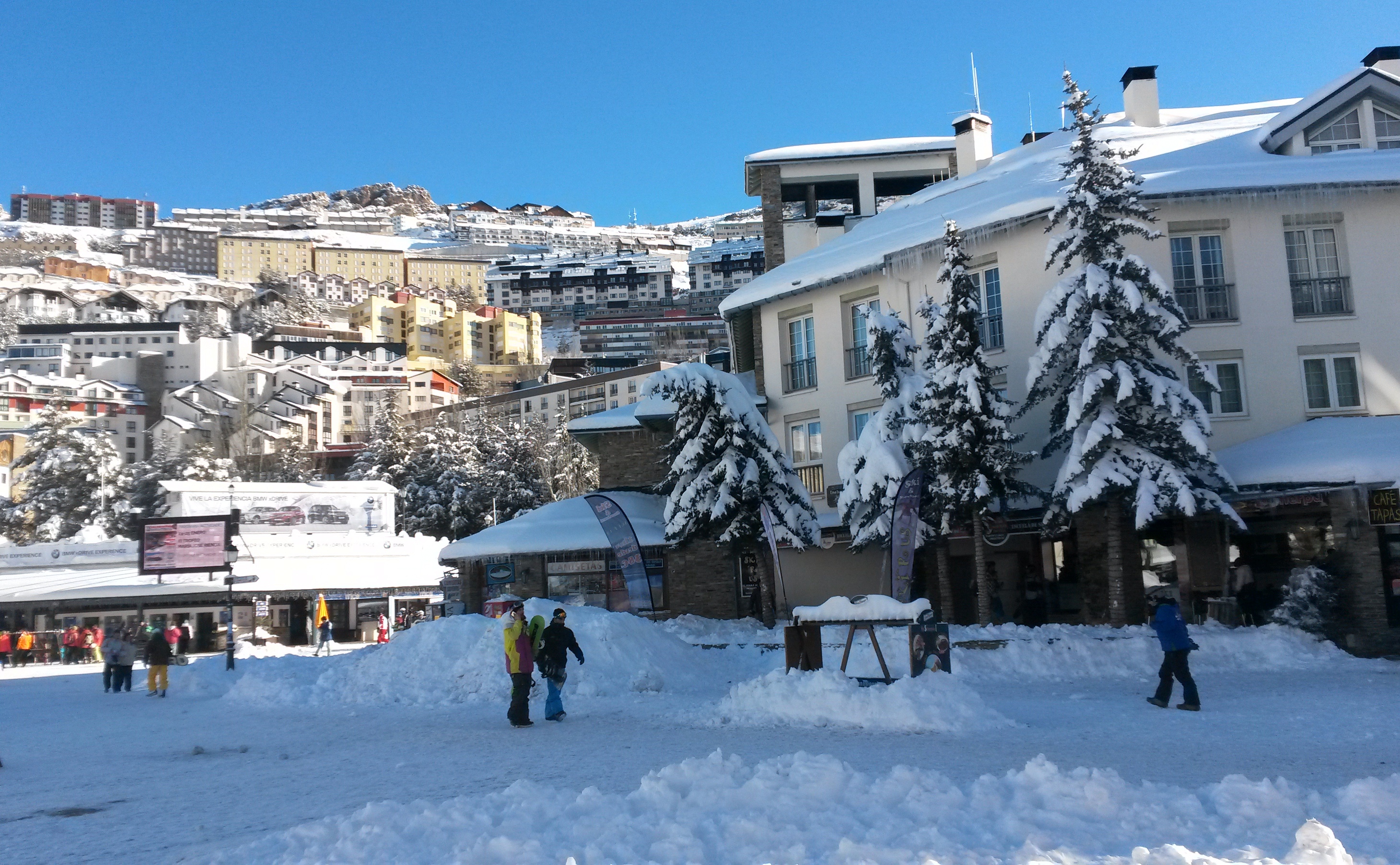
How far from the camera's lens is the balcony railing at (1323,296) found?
22.8m

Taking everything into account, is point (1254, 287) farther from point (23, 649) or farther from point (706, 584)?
point (23, 649)

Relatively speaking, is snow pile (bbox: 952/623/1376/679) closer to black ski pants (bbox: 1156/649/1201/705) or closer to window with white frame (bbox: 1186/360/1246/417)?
black ski pants (bbox: 1156/649/1201/705)

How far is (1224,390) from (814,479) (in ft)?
33.0

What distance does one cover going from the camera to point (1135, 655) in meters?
17.2

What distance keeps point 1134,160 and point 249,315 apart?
162 metres

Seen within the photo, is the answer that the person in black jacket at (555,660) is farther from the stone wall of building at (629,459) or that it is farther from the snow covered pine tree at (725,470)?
the stone wall of building at (629,459)

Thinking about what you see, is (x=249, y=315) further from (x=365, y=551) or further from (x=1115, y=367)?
(x=1115, y=367)

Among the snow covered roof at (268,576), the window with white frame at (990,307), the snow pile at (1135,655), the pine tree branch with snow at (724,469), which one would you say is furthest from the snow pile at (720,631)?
the snow covered roof at (268,576)

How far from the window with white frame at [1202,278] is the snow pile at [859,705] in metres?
13.9

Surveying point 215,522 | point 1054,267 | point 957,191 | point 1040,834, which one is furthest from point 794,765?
point 215,522

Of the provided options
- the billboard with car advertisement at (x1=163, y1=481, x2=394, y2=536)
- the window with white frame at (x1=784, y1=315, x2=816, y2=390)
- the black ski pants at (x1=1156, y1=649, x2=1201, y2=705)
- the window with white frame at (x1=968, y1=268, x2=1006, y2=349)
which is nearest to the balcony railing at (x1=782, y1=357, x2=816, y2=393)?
the window with white frame at (x1=784, y1=315, x2=816, y2=390)

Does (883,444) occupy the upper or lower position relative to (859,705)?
upper

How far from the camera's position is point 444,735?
43.5ft

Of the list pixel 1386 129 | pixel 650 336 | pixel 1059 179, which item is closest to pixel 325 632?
pixel 1059 179
